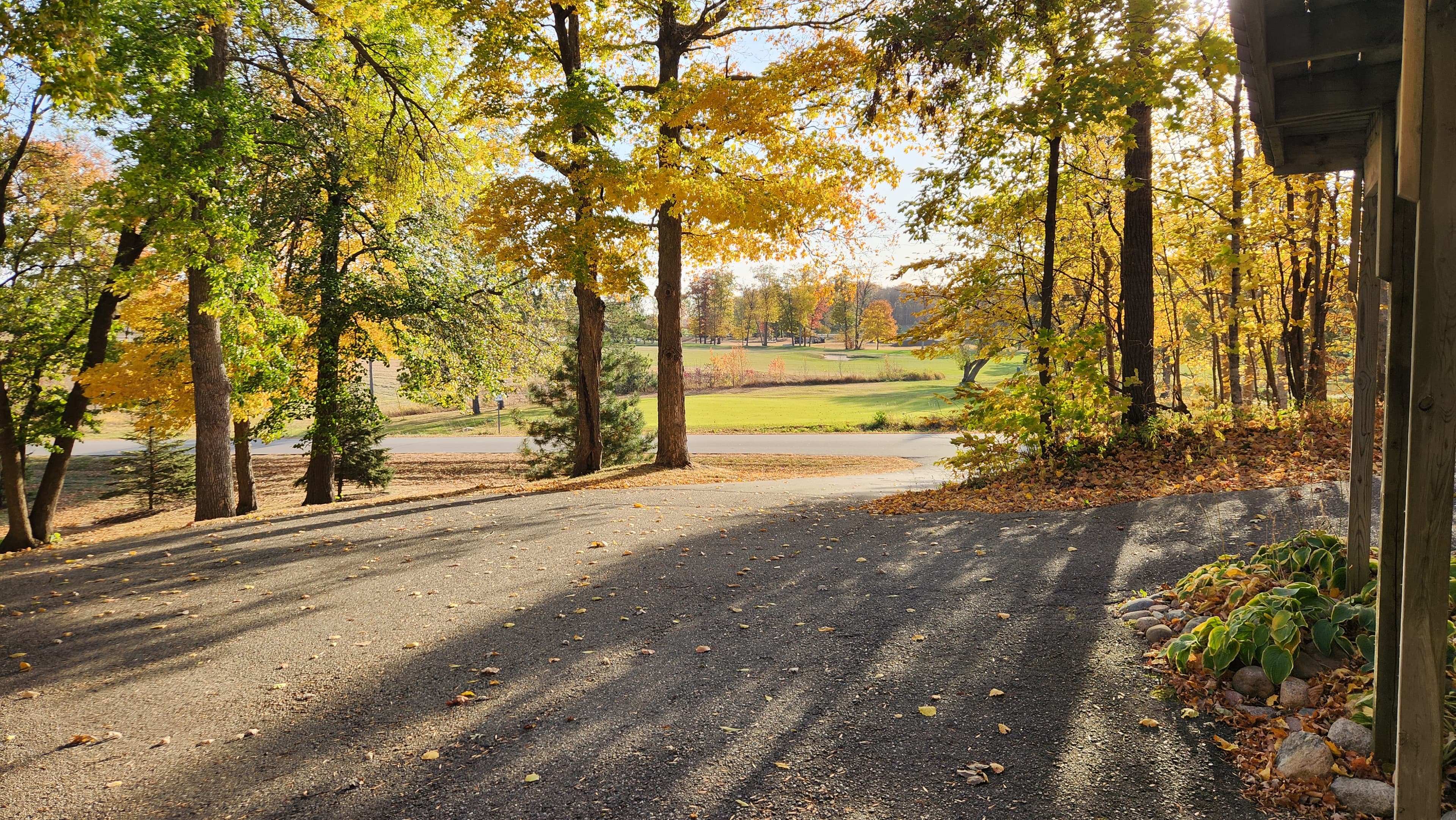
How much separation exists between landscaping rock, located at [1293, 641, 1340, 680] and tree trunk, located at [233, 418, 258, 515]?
1639cm

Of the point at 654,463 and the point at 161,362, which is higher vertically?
the point at 161,362

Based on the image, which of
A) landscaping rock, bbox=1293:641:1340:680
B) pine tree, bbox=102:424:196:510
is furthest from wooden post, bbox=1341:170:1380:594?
pine tree, bbox=102:424:196:510

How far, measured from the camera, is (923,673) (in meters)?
3.99

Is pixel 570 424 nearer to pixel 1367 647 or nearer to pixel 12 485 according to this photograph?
pixel 12 485

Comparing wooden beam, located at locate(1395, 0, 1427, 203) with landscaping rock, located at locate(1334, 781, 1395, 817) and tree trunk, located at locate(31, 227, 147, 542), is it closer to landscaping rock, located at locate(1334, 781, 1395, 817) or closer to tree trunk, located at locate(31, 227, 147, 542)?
landscaping rock, located at locate(1334, 781, 1395, 817)

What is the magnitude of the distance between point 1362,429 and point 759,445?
71.6 ft

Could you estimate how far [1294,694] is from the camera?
10.6 ft

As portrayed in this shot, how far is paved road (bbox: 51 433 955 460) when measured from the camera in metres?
23.0

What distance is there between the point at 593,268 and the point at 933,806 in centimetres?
1222

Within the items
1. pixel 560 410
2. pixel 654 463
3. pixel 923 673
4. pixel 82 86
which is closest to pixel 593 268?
pixel 654 463

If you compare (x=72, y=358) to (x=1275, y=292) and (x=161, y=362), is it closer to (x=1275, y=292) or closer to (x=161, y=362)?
(x=161, y=362)

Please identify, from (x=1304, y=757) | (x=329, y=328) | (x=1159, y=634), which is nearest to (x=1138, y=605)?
(x=1159, y=634)

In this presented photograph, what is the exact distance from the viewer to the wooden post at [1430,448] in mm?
2246

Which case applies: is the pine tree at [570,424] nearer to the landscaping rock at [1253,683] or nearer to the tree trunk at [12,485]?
the tree trunk at [12,485]
